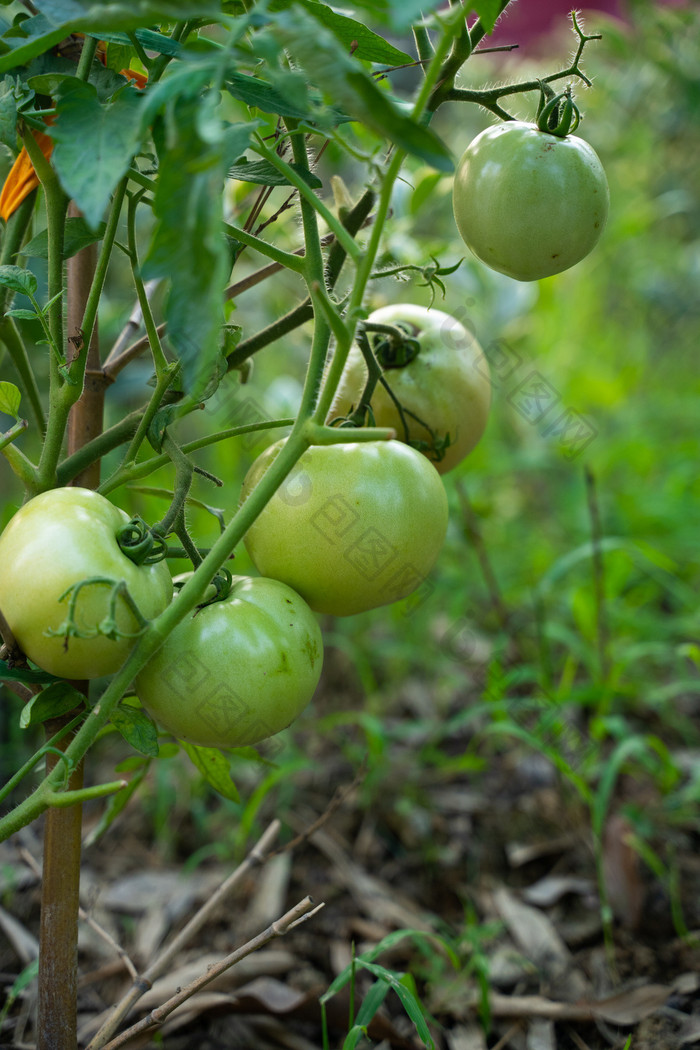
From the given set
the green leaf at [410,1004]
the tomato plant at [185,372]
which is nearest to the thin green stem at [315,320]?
the tomato plant at [185,372]

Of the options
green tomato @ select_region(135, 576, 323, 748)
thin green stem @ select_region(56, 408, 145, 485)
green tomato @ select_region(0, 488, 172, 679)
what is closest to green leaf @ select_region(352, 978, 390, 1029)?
green tomato @ select_region(135, 576, 323, 748)

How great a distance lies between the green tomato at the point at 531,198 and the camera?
586 millimetres

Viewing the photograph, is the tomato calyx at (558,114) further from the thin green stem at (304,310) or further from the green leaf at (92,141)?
the green leaf at (92,141)

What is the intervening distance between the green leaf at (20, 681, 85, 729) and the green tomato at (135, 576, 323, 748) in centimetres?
5

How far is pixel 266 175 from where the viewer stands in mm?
557

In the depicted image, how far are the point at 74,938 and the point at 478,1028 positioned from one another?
1.63 feet

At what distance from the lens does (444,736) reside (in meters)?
1.44

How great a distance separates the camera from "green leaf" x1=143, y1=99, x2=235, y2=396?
0.38m

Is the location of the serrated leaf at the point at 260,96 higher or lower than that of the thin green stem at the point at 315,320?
higher

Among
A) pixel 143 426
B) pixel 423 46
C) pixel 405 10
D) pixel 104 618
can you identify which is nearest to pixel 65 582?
pixel 104 618

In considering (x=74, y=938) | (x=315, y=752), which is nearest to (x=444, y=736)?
(x=315, y=752)

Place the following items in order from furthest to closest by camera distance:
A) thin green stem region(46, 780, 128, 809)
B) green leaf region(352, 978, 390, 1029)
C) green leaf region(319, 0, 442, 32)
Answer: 1. green leaf region(352, 978, 390, 1029)
2. thin green stem region(46, 780, 128, 809)
3. green leaf region(319, 0, 442, 32)

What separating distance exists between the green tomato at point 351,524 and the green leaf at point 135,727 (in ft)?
0.48

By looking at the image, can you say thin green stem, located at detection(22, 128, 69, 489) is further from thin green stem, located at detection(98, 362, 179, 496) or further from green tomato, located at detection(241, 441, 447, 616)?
green tomato, located at detection(241, 441, 447, 616)
